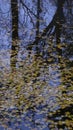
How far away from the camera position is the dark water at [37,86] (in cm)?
583

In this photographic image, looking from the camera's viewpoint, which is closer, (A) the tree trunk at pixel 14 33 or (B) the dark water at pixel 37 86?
(B) the dark water at pixel 37 86

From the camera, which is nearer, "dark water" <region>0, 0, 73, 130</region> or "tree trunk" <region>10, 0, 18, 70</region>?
"dark water" <region>0, 0, 73, 130</region>

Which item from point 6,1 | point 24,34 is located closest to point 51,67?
point 24,34

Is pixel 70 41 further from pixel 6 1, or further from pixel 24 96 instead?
pixel 6 1

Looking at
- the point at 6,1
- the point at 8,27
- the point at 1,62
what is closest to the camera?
the point at 1,62

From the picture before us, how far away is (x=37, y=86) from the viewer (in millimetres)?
6930

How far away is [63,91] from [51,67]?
1.13 m

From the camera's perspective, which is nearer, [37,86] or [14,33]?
[37,86]

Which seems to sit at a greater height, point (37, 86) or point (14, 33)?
point (14, 33)

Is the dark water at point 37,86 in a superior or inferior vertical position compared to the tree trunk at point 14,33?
inferior

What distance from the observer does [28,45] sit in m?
9.15

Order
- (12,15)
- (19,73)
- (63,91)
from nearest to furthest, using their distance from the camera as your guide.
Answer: (63,91) < (19,73) < (12,15)

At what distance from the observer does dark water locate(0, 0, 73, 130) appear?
230 inches

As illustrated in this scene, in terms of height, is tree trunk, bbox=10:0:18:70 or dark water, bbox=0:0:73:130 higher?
tree trunk, bbox=10:0:18:70
